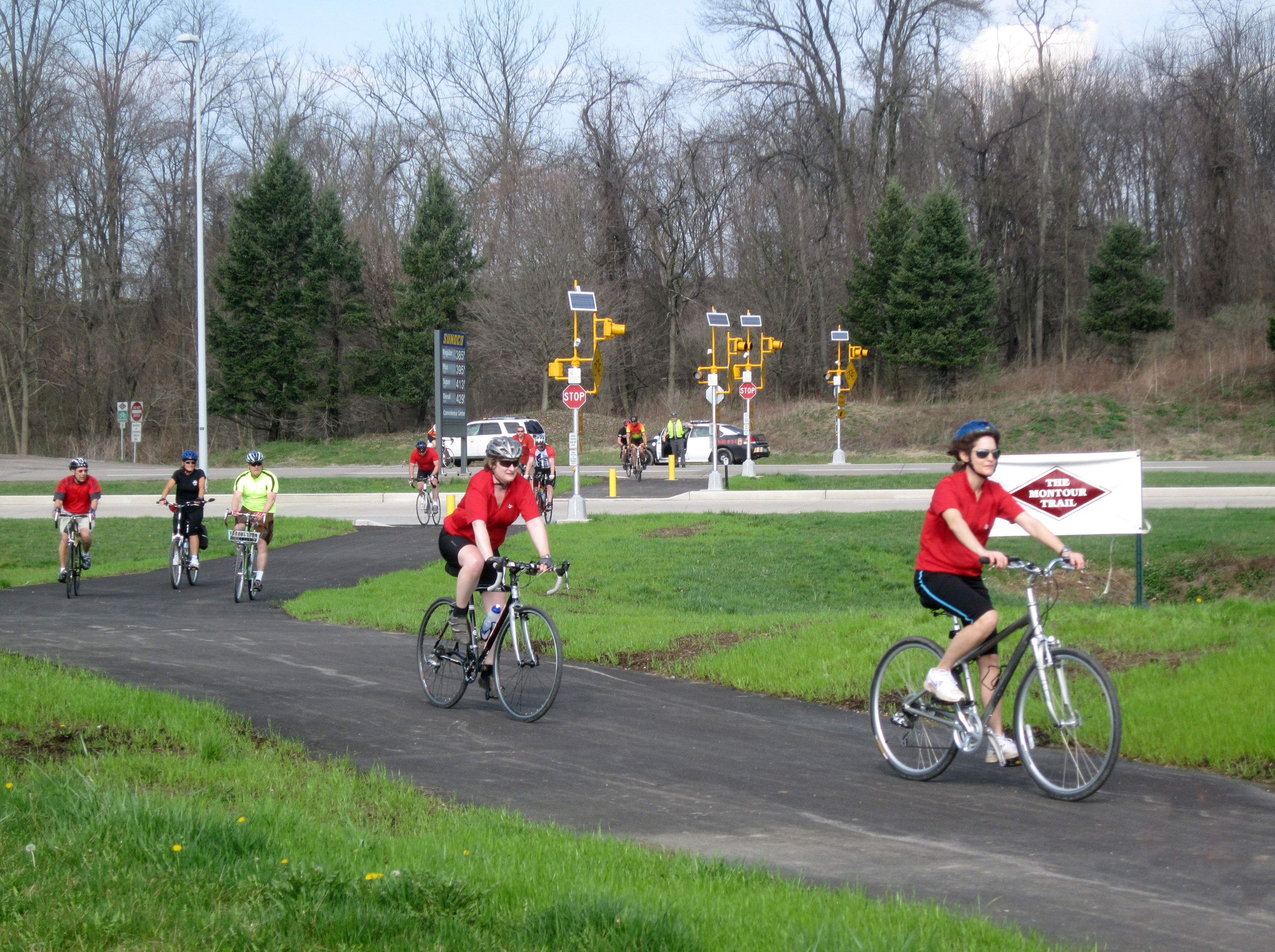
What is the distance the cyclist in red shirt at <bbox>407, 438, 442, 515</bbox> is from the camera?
26516 mm

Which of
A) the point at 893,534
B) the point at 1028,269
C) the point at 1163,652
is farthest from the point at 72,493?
the point at 1028,269

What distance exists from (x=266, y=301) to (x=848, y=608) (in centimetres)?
5268

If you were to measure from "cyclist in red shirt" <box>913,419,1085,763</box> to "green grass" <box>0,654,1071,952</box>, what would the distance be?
2.24 m

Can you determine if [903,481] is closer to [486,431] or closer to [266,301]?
[486,431]

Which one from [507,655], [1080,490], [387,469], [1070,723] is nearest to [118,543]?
[507,655]

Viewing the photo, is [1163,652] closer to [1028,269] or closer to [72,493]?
[72,493]

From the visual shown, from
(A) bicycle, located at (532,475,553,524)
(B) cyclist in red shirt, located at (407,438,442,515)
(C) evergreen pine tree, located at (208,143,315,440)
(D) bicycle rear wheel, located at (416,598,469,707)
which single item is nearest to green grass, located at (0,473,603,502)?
(B) cyclist in red shirt, located at (407,438,442,515)

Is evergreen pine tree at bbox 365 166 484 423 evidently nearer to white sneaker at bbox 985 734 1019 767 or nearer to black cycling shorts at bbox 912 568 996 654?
black cycling shorts at bbox 912 568 996 654

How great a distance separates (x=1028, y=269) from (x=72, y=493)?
183 ft

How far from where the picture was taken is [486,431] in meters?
52.7

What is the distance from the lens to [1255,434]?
47375mm

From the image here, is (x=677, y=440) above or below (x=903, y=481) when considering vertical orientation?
above

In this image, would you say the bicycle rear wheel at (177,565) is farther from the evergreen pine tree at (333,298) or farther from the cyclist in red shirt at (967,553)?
the evergreen pine tree at (333,298)

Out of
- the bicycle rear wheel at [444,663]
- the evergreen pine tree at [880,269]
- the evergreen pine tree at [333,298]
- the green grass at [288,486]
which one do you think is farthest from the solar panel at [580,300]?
the evergreen pine tree at [333,298]
